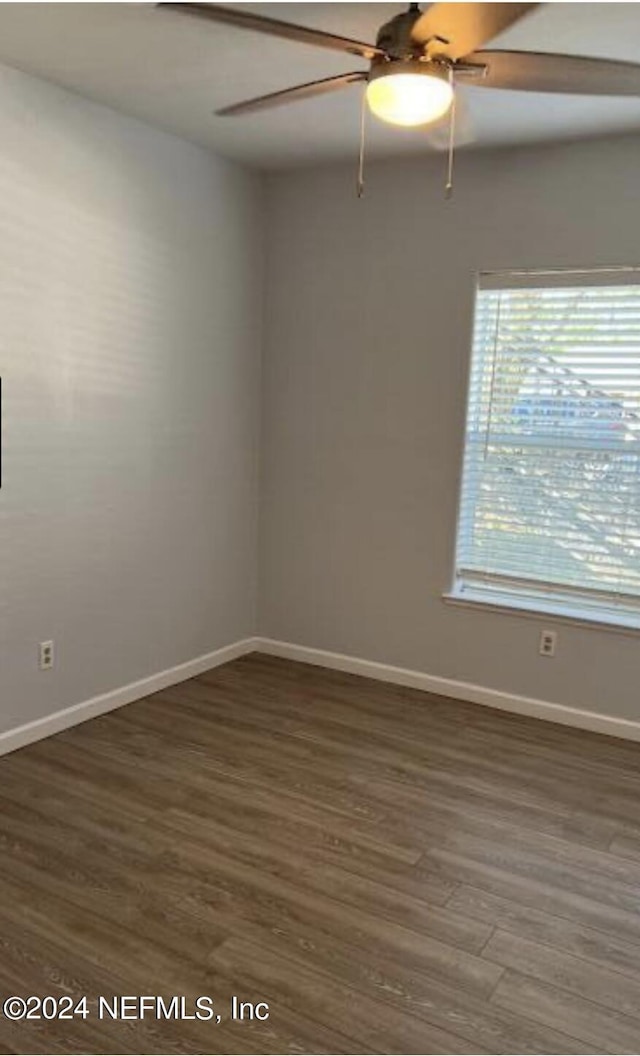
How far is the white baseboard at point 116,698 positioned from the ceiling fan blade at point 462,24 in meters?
2.68

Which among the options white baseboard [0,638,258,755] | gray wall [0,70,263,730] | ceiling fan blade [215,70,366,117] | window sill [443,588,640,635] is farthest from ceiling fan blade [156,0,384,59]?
white baseboard [0,638,258,755]

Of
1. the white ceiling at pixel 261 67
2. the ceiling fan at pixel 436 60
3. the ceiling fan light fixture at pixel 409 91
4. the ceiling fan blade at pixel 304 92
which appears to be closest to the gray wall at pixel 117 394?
the white ceiling at pixel 261 67

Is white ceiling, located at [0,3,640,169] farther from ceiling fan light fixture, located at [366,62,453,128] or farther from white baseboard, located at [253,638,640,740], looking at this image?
white baseboard, located at [253,638,640,740]

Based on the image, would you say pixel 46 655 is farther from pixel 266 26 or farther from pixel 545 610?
pixel 266 26

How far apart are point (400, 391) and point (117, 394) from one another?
134 centimetres

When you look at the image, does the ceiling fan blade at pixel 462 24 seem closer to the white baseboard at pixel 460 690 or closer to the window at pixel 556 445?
the window at pixel 556 445

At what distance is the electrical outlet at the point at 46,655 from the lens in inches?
118

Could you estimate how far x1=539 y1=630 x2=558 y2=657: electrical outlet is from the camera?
3.38 m

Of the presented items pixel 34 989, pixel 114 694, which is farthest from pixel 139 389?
pixel 34 989

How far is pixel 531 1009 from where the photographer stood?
1.79 metres

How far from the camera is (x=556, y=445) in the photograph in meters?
3.31

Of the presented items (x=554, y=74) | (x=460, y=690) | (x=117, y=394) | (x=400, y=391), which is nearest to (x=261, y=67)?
(x=554, y=74)

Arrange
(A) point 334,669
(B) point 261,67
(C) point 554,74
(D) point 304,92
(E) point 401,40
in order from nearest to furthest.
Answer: (E) point 401,40 → (C) point 554,74 → (D) point 304,92 → (B) point 261,67 → (A) point 334,669

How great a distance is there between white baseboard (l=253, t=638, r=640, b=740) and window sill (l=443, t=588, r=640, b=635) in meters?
0.40
